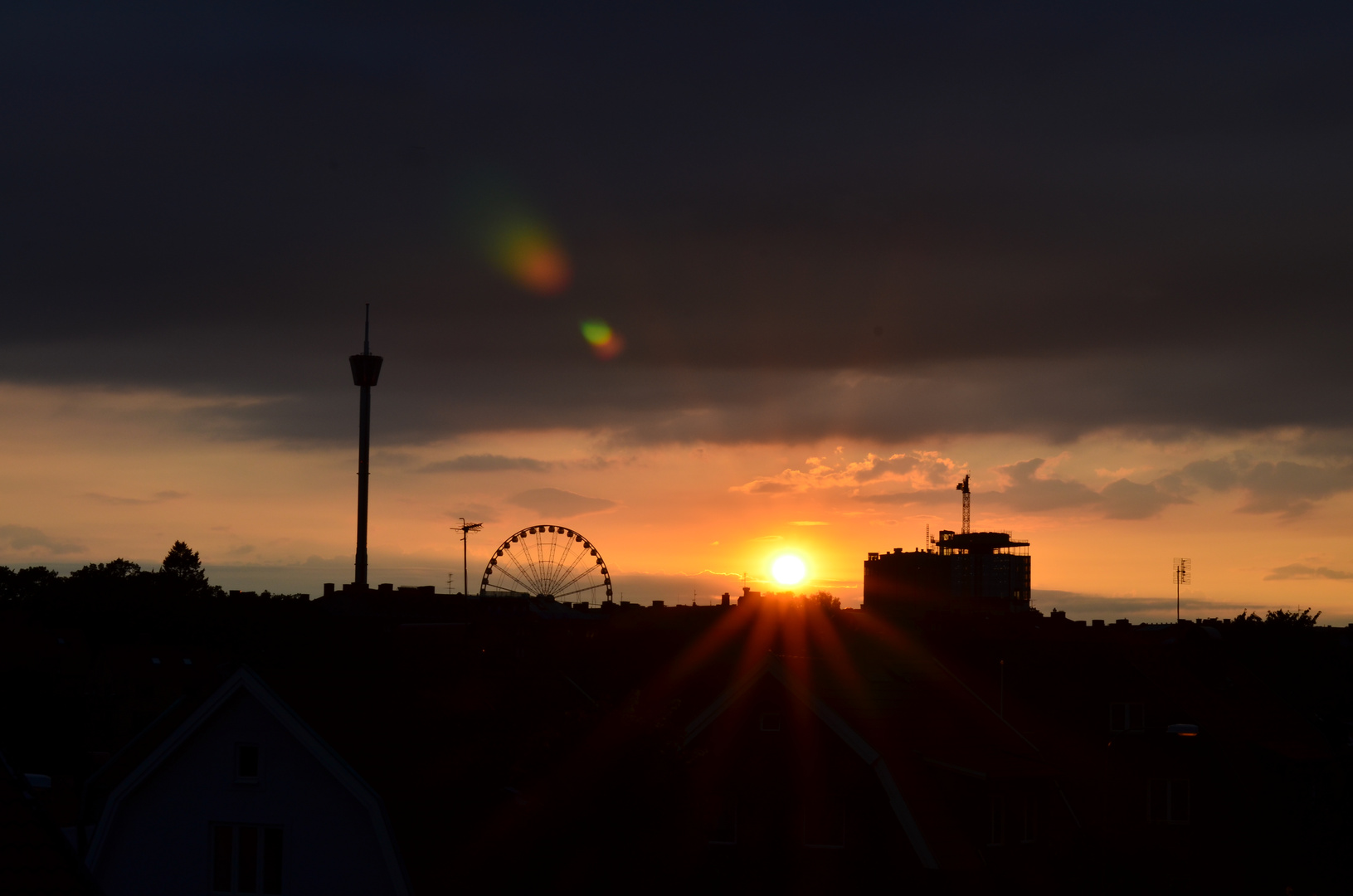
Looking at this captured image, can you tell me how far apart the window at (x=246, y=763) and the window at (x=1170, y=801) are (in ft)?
110

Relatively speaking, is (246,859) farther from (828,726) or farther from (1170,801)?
(1170,801)

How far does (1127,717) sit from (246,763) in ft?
112

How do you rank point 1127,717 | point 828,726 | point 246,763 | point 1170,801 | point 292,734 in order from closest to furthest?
point 292,734, point 246,763, point 828,726, point 1170,801, point 1127,717

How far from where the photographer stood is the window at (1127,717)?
53.9 meters

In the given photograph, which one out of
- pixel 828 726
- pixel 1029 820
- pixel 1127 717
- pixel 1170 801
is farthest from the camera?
pixel 1127 717

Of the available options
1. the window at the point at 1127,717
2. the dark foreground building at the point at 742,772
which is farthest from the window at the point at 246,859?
the window at the point at 1127,717

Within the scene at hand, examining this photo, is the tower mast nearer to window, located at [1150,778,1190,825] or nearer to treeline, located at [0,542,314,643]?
treeline, located at [0,542,314,643]

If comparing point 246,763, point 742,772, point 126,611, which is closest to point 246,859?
point 246,763

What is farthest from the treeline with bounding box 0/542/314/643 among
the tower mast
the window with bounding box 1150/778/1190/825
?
the window with bounding box 1150/778/1190/825

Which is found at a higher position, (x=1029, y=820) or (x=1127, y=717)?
(x=1127, y=717)

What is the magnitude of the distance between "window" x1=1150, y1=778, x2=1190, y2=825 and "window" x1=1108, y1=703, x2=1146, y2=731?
8.56ft

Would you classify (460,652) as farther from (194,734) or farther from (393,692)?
(194,734)

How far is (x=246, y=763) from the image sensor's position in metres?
39.8

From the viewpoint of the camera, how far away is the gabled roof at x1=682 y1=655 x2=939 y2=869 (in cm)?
3956
